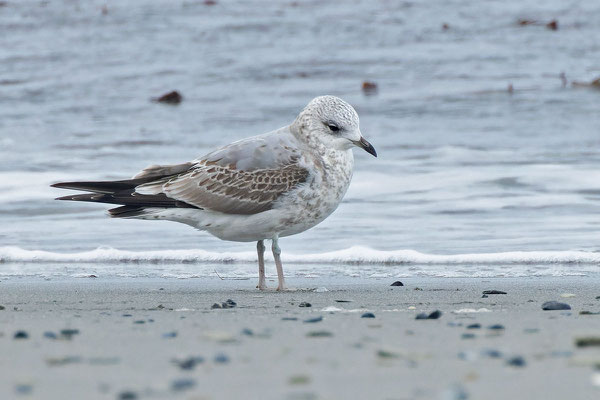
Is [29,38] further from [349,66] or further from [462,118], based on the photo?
[462,118]

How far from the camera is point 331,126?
6.09 meters

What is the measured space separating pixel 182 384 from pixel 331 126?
369 centimetres

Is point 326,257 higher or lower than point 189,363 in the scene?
higher

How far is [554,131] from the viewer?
1351 centimetres

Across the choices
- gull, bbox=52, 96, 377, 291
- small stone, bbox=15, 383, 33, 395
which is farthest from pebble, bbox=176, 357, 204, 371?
gull, bbox=52, 96, 377, 291

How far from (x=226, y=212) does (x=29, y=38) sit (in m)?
16.4

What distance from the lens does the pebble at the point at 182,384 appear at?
2.51m

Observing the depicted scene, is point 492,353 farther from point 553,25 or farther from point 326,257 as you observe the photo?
point 553,25

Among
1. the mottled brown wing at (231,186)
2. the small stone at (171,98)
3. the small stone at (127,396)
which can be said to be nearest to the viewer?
the small stone at (127,396)

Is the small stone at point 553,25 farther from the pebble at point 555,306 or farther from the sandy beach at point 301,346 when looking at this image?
the pebble at point 555,306

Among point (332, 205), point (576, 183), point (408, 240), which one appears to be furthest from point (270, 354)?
point (576, 183)

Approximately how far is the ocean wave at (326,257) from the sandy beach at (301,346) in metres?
1.53

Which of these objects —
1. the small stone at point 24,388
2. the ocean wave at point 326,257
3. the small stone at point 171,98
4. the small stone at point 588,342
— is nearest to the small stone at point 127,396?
the small stone at point 24,388

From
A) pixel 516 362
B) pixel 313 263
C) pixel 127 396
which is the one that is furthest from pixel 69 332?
pixel 313 263
